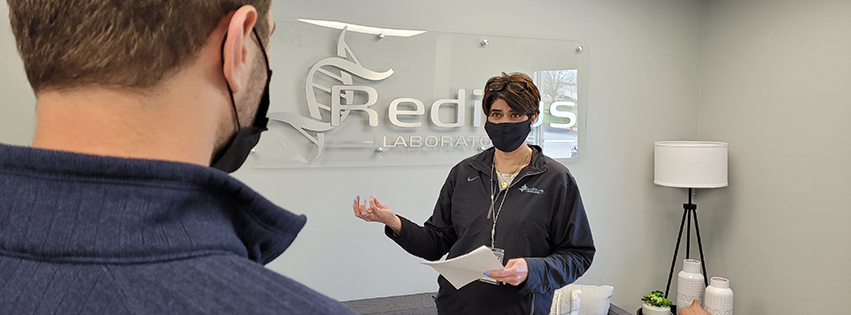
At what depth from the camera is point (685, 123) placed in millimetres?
4367

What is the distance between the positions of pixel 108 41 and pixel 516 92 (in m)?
1.92

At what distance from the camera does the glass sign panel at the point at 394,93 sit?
10.7ft

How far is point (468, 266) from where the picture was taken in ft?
6.32

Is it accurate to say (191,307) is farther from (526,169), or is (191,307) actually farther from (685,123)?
(685,123)

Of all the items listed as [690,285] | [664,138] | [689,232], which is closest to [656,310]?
[690,285]

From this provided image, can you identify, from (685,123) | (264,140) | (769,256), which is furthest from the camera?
(685,123)

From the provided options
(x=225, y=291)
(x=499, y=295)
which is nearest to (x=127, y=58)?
(x=225, y=291)

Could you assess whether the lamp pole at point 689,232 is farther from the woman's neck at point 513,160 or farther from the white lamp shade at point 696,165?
the woman's neck at point 513,160

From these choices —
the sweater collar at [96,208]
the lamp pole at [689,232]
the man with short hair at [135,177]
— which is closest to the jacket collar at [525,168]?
the man with short hair at [135,177]

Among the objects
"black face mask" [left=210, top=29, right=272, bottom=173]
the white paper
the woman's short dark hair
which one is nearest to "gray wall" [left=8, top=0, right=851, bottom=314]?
the woman's short dark hair

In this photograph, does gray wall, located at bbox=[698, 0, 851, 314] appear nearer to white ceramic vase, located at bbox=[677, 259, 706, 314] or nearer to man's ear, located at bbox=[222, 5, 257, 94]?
white ceramic vase, located at bbox=[677, 259, 706, 314]

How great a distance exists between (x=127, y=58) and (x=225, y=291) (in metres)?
0.20

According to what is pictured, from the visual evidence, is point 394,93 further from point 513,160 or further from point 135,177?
point 135,177

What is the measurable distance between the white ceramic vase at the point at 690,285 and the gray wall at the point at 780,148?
45 cm
